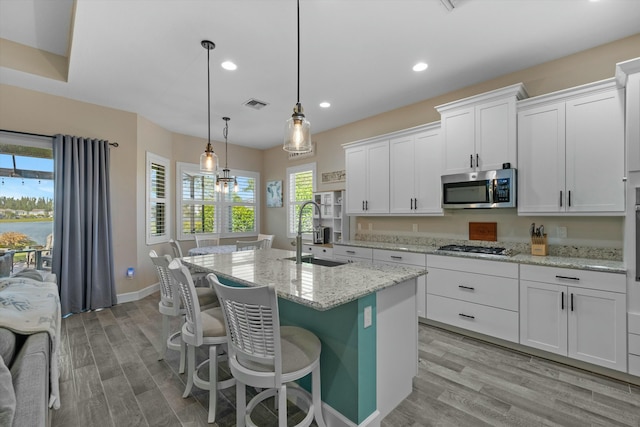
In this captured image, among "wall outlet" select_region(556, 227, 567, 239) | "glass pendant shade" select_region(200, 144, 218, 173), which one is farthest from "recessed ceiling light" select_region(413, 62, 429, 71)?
"glass pendant shade" select_region(200, 144, 218, 173)

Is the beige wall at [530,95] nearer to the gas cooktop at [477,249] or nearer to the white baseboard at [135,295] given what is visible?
the gas cooktop at [477,249]

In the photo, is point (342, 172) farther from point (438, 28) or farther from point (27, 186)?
point (27, 186)

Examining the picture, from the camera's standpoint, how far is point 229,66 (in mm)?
3082

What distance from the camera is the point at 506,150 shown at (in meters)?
3.03

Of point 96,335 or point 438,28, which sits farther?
point 96,335

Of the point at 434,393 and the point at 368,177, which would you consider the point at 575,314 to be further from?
the point at 368,177

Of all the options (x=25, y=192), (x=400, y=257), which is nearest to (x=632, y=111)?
(x=400, y=257)

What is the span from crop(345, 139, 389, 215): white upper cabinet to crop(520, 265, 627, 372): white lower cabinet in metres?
2.00

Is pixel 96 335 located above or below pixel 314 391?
below

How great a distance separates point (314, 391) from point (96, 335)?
9.49 ft

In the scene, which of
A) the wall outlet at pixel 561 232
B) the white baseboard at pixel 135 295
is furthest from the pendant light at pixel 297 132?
the white baseboard at pixel 135 295

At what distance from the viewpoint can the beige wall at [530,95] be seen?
2727 mm

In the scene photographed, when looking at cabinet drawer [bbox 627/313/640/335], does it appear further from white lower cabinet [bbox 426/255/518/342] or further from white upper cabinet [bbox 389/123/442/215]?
white upper cabinet [bbox 389/123/442/215]

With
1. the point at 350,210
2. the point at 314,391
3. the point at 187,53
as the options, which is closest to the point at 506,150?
the point at 350,210
